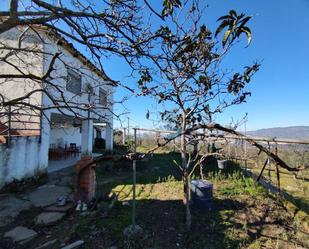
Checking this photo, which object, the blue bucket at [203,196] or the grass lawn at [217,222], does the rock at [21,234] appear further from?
the blue bucket at [203,196]

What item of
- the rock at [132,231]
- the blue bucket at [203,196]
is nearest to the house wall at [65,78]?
the rock at [132,231]

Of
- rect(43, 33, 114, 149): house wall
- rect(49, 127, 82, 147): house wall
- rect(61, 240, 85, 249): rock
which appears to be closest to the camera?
rect(61, 240, 85, 249): rock

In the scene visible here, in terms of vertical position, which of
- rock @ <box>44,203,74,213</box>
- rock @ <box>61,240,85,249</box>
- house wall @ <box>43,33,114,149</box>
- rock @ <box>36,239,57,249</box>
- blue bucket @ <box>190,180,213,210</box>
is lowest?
rock @ <box>36,239,57,249</box>

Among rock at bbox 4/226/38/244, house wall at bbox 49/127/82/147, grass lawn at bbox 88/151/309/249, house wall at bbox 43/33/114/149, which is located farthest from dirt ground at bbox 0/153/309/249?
house wall at bbox 49/127/82/147

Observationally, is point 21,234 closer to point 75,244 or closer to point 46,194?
point 75,244

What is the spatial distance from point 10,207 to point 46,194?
1036 mm

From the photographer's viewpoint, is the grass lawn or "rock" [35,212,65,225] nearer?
the grass lawn

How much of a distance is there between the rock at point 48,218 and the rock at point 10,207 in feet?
1.98

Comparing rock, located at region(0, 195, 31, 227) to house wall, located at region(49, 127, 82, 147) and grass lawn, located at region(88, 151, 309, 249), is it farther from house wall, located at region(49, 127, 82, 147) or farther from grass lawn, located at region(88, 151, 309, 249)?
house wall, located at region(49, 127, 82, 147)

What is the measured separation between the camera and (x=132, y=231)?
11.5ft

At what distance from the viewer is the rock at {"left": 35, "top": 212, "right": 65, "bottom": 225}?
416cm

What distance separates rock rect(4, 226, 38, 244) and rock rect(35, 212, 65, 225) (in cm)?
24

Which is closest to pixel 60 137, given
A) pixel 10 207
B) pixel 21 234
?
pixel 10 207

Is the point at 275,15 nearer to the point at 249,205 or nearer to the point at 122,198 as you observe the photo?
the point at 249,205
